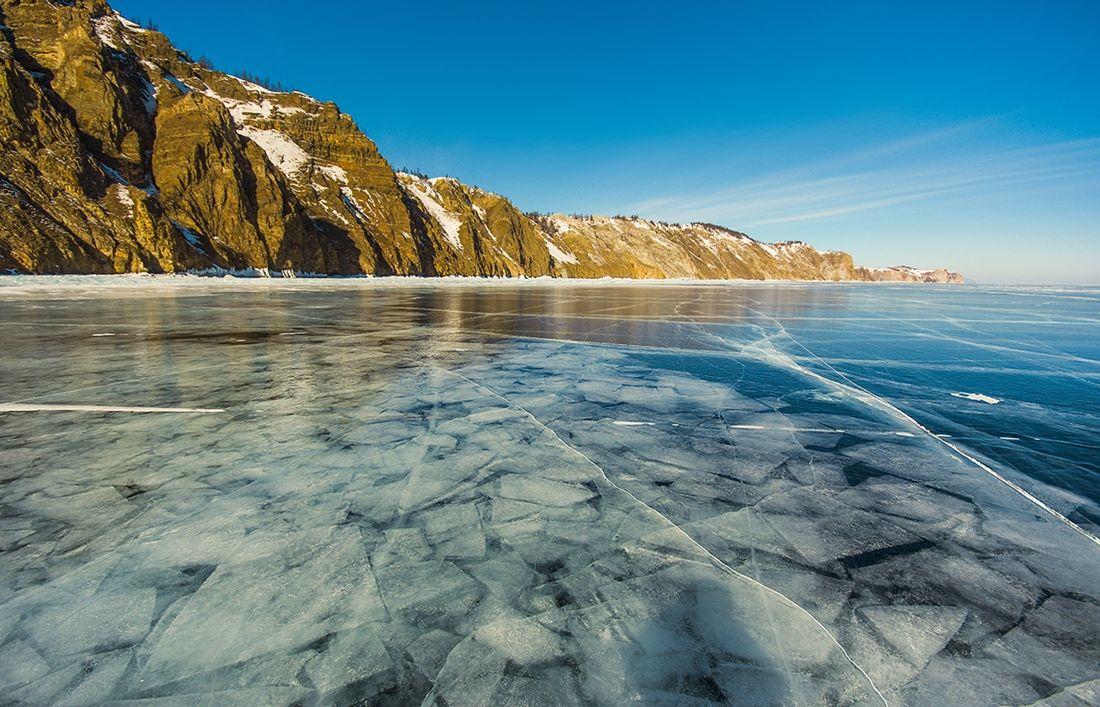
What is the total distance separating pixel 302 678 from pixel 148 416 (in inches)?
162

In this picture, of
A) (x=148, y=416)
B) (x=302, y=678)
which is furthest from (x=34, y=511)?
(x=302, y=678)

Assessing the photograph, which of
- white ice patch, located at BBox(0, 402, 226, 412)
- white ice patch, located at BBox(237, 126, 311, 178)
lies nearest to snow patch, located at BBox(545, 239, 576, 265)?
white ice patch, located at BBox(237, 126, 311, 178)

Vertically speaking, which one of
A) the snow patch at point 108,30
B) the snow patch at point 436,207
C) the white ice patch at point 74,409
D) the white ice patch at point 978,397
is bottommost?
the white ice patch at point 74,409

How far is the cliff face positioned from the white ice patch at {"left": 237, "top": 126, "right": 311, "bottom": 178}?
22cm

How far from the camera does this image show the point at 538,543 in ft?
8.28

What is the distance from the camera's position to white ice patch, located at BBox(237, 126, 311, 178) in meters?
52.1

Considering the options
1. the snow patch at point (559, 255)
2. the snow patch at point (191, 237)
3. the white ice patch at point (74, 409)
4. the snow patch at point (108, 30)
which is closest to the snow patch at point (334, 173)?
the snow patch at point (108, 30)

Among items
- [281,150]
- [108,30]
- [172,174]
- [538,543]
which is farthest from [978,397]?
[108,30]

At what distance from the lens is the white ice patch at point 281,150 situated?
52.1 metres

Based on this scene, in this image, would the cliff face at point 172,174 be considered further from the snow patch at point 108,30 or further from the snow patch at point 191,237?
the snow patch at point 108,30

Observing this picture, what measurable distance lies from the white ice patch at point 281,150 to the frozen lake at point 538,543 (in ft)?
182

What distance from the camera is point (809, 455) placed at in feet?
12.7

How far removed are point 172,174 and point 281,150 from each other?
20334mm

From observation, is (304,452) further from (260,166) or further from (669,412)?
(260,166)
